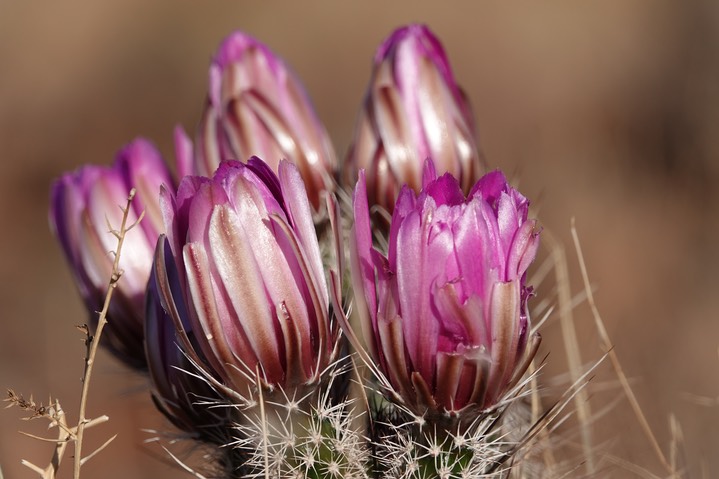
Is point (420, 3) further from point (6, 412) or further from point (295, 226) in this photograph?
point (295, 226)

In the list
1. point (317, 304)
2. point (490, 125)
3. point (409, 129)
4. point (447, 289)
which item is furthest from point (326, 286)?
point (490, 125)

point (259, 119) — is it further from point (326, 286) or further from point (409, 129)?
point (326, 286)

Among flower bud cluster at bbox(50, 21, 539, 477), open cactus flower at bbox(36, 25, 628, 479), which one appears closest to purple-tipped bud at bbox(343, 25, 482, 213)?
open cactus flower at bbox(36, 25, 628, 479)

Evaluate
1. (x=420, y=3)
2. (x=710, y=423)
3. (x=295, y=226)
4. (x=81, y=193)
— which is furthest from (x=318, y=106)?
(x=295, y=226)

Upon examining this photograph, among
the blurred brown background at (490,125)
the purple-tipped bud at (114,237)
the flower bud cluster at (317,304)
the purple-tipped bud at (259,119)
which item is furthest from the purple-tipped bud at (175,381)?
the blurred brown background at (490,125)

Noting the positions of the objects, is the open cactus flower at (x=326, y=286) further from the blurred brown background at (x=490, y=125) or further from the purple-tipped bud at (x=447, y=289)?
the blurred brown background at (x=490, y=125)

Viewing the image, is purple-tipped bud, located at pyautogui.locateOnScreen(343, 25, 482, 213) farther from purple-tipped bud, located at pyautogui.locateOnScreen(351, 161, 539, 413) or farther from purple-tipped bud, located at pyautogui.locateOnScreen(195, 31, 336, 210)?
purple-tipped bud, located at pyautogui.locateOnScreen(351, 161, 539, 413)

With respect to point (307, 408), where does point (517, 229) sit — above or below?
above
